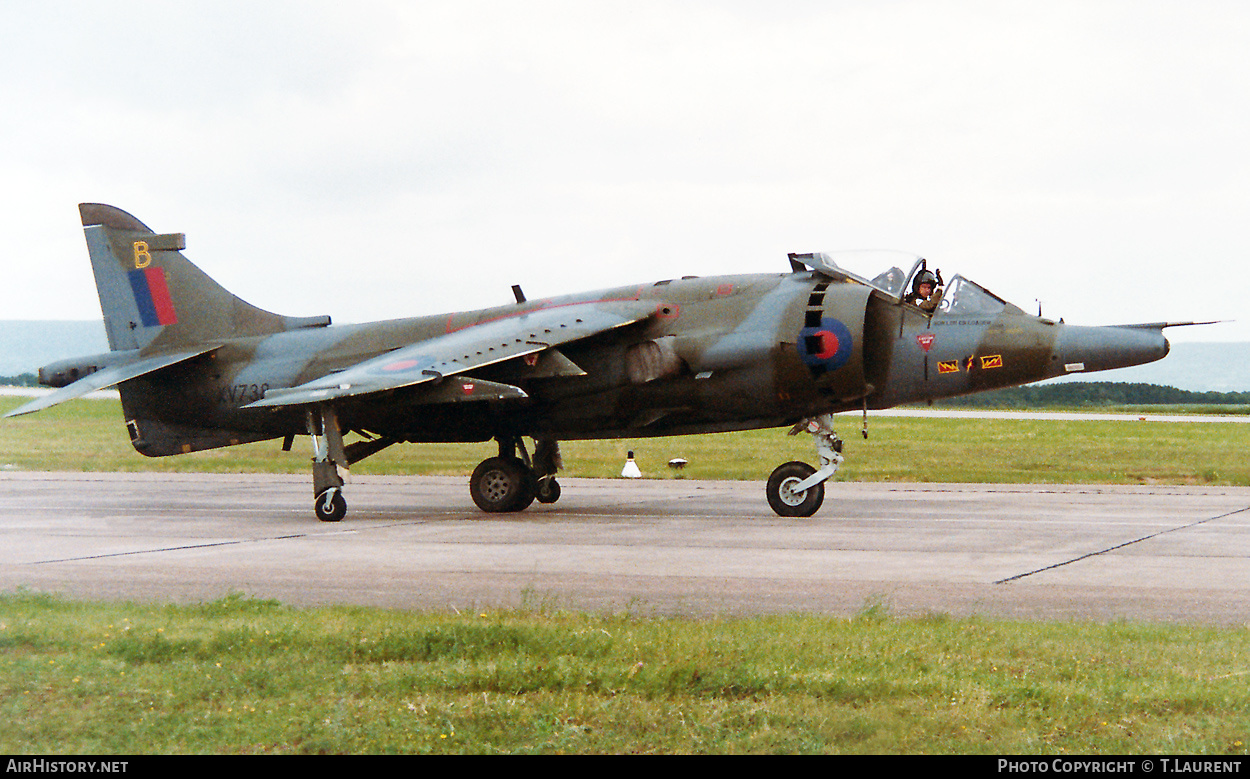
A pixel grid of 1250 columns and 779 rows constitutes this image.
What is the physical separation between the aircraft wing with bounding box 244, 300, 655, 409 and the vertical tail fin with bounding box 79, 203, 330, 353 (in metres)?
3.23

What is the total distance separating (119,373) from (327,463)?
4.32 metres

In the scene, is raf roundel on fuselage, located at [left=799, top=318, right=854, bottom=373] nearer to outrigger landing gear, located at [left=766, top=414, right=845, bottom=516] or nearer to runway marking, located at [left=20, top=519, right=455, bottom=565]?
outrigger landing gear, located at [left=766, top=414, right=845, bottom=516]

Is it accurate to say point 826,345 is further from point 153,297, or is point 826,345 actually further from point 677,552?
point 153,297

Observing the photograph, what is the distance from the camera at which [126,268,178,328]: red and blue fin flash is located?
20.0 m

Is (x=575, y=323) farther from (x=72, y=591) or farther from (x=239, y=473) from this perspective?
(x=239, y=473)

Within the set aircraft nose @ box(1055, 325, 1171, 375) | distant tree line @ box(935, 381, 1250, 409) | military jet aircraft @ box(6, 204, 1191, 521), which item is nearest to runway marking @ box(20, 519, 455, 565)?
military jet aircraft @ box(6, 204, 1191, 521)

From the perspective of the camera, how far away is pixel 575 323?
56.0 ft

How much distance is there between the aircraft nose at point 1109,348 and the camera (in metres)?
15.5

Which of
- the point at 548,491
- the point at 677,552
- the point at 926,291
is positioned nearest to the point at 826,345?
the point at 926,291

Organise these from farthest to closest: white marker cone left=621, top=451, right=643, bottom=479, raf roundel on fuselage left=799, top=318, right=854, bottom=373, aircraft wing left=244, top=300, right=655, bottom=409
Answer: white marker cone left=621, top=451, right=643, bottom=479
aircraft wing left=244, top=300, right=655, bottom=409
raf roundel on fuselage left=799, top=318, right=854, bottom=373

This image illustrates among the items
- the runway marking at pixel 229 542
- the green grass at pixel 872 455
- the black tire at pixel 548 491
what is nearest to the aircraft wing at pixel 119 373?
the runway marking at pixel 229 542

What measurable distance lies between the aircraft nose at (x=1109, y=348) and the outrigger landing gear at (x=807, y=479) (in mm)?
3153

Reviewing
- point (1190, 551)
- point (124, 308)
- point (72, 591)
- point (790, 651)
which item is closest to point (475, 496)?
point (124, 308)

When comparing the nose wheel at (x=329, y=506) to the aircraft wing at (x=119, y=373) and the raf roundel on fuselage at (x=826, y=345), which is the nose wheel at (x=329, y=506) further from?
the raf roundel on fuselage at (x=826, y=345)
